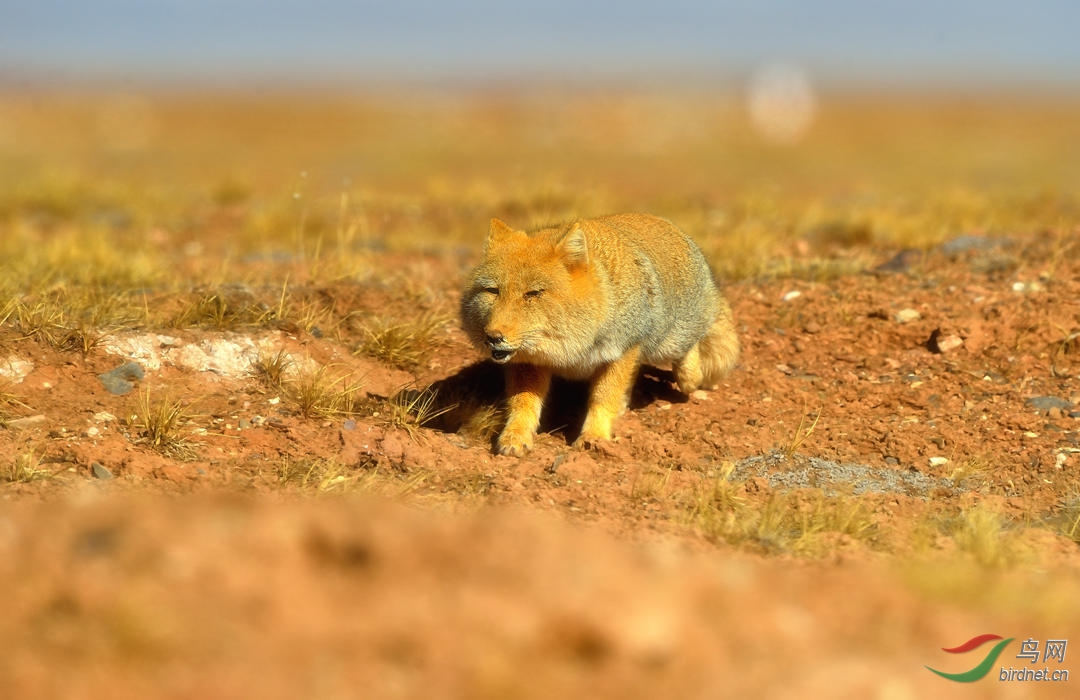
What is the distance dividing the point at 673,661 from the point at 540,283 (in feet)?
10.2

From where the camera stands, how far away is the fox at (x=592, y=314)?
622cm

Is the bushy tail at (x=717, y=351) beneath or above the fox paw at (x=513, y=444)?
above

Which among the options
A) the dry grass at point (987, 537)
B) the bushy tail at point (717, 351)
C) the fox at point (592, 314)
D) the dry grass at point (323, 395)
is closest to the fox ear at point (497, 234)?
the fox at point (592, 314)

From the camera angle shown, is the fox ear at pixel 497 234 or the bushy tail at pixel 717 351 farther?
the bushy tail at pixel 717 351

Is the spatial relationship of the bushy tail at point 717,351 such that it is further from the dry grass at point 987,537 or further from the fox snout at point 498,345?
the dry grass at point 987,537

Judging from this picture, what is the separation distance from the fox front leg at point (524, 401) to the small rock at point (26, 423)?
263cm

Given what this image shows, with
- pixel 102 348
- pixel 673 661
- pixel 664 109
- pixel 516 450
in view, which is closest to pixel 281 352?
pixel 102 348

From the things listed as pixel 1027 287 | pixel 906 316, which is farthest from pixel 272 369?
pixel 1027 287

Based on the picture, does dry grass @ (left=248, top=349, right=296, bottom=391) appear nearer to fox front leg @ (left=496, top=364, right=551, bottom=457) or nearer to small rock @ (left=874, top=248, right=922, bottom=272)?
fox front leg @ (left=496, top=364, right=551, bottom=457)

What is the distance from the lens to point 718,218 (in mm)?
13180

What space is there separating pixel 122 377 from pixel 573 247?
294cm

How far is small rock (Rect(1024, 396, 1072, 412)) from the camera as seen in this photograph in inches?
281

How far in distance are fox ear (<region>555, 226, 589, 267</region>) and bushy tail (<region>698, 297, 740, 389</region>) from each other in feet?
5.27

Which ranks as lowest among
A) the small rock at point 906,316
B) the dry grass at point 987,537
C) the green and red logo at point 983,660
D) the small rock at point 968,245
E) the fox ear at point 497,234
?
the dry grass at point 987,537
